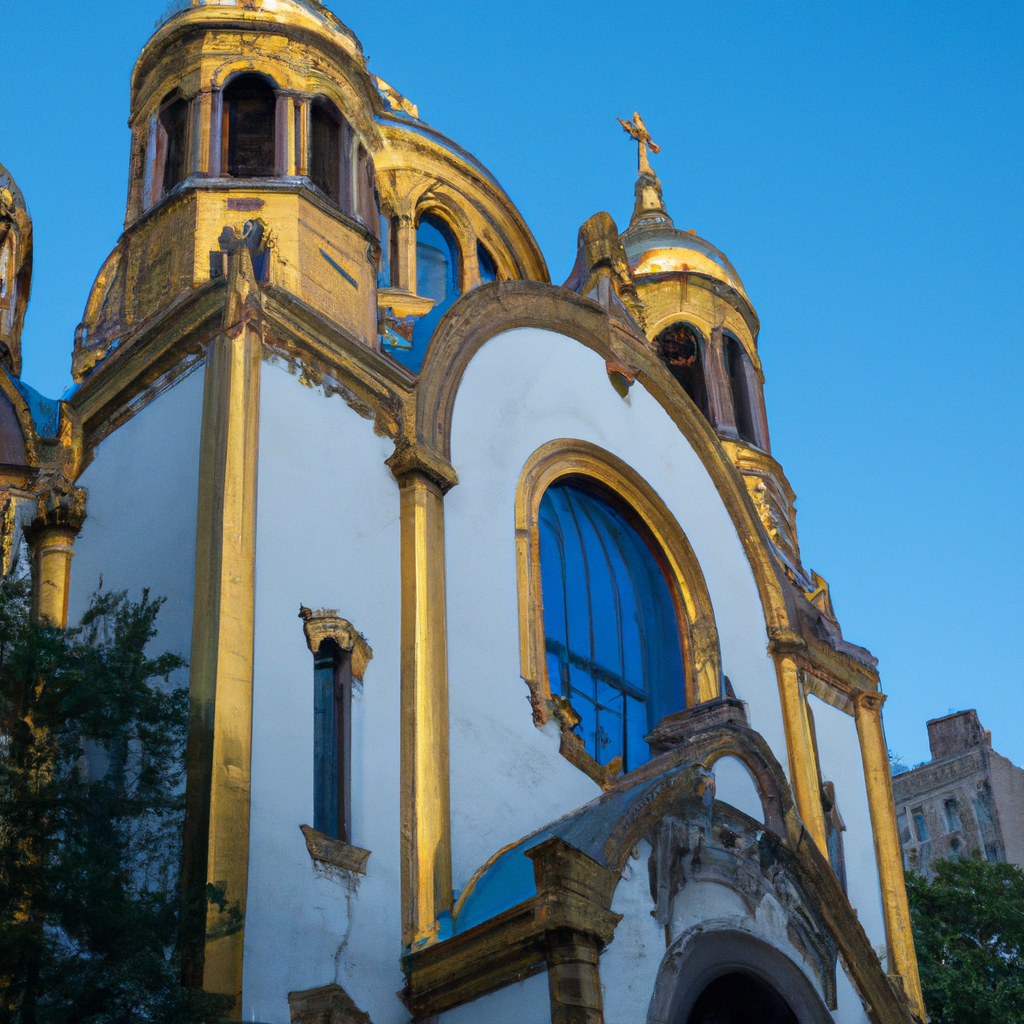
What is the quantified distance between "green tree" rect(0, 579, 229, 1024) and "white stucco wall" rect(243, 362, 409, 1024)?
68cm

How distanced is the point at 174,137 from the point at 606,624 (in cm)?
712

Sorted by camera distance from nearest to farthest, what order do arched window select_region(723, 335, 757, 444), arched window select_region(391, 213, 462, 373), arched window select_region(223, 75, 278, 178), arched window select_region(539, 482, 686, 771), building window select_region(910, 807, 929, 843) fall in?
1. arched window select_region(539, 482, 686, 771)
2. arched window select_region(223, 75, 278, 178)
3. arched window select_region(391, 213, 462, 373)
4. arched window select_region(723, 335, 757, 444)
5. building window select_region(910, 807, 929, 843)

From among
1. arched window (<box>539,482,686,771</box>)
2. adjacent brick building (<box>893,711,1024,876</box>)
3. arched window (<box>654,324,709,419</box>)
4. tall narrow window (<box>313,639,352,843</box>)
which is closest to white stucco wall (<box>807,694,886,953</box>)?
arched window (<box>539,482,686,771</box>)

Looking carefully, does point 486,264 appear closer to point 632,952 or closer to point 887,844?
point 887,844

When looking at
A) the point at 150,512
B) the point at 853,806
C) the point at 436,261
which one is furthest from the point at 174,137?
the point at 853,806

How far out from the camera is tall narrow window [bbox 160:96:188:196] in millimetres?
16594

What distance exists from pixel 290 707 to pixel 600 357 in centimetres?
725

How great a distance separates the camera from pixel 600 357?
17875 millimetres

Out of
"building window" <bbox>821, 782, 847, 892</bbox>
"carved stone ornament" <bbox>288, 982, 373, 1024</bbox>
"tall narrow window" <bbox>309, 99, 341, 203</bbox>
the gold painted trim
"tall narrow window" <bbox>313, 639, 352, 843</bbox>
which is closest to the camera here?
"carved stone ornament" <bbox>288, 982, 373, 1024</bbox>

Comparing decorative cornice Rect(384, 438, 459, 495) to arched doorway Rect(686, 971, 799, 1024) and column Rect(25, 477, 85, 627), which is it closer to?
column Rect(25, 477, 85, 627)

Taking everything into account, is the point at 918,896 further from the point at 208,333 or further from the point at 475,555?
the point at 208,333

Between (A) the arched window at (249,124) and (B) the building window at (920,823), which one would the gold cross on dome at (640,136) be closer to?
(A) the arched window at (249,124)

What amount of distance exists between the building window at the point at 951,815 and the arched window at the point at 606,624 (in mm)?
38030

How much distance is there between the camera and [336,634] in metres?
12.6
